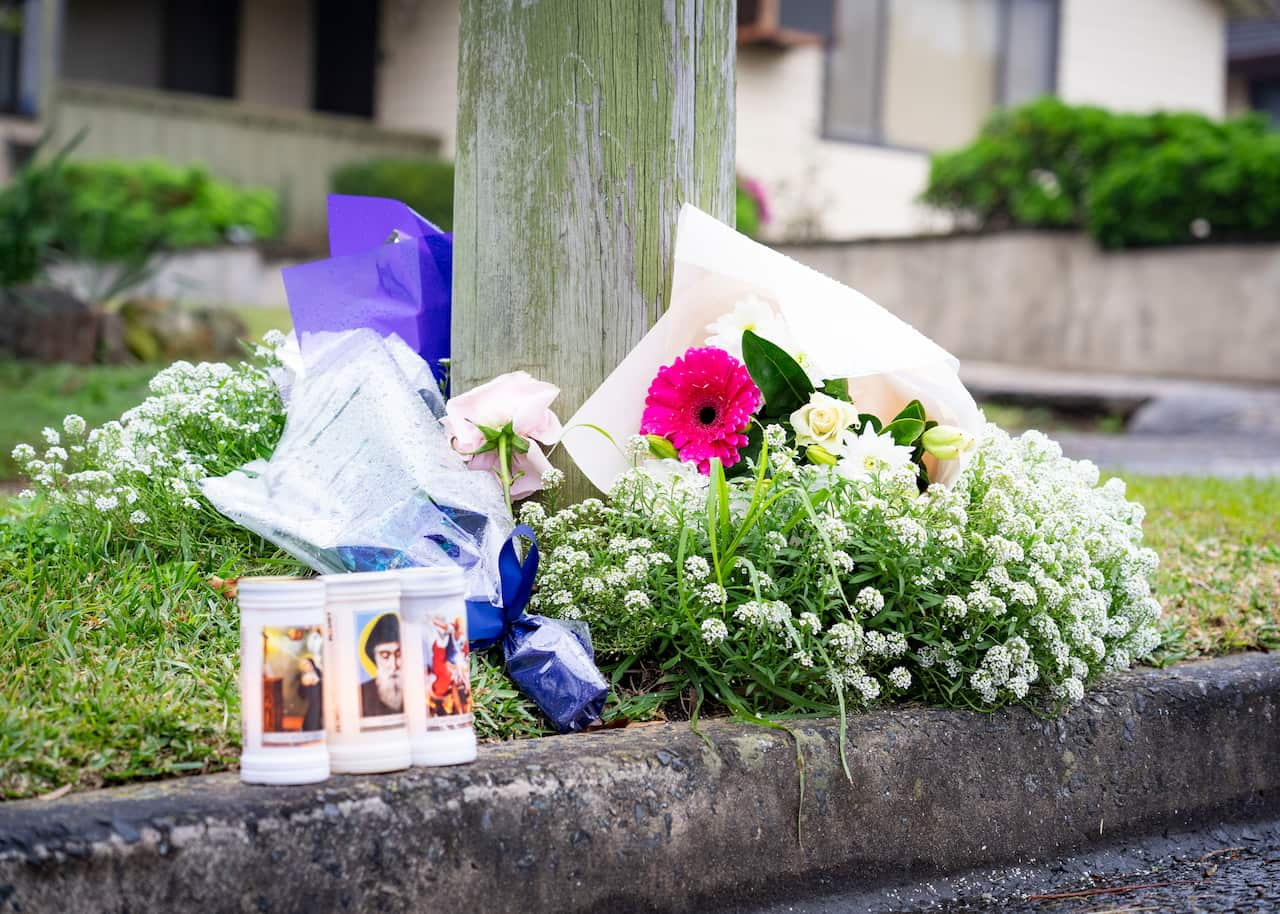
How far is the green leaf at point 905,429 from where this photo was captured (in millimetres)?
2762

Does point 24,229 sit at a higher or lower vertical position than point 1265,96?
lower

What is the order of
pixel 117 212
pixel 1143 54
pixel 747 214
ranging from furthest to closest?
1. pixel 1143 54
2. pixel 747 214
3. pixel 117 212

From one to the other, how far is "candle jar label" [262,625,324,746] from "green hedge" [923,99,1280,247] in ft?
36.5

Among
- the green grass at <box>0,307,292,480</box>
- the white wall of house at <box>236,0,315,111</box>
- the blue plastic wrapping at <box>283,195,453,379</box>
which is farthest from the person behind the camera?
the white wall of house at <box>236,0,315,111</box>

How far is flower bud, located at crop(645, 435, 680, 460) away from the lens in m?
2.69

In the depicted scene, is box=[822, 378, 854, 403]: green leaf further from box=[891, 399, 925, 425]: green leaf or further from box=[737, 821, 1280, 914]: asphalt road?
box=[737, 821, 1280, 914]: asphalt road

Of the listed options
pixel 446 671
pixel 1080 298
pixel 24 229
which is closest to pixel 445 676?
pixel 446 671

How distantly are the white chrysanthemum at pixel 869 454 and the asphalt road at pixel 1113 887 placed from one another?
74 centimetres

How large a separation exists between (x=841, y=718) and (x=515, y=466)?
0.87 m

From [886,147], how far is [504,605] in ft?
48.2

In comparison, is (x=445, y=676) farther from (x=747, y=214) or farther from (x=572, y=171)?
(x=747, y=214)

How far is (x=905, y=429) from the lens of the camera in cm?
276

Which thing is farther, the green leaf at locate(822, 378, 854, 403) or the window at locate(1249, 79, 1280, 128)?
the window at locate(1249, 79, 1280, 128)

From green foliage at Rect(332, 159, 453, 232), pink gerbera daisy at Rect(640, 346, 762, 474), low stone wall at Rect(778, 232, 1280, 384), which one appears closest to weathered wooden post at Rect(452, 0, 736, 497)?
pink gerbera daisy at Rect(640, 346, 762, 474)
